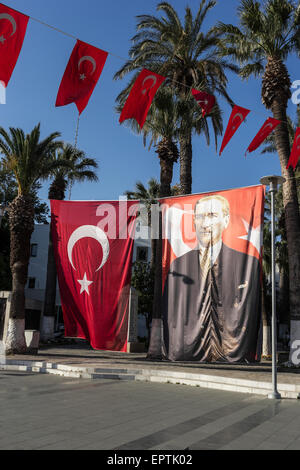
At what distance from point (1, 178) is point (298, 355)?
31303 mm

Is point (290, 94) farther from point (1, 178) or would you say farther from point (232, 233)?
point (1, 178)

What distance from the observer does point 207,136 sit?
23.8 m

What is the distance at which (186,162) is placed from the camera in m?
21.1

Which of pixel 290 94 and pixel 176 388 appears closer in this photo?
pixel 176 388

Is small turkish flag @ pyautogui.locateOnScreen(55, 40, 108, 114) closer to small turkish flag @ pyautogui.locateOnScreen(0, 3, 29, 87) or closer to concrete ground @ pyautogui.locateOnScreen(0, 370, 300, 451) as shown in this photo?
small turkish flag @ pyautogui.locateOnScreen(0, 3, 29, 87)

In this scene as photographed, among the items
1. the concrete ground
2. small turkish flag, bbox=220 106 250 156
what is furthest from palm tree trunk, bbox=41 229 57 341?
small turkish flag, bbox=220 106 250 156

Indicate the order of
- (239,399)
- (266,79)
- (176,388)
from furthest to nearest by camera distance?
(266,79) → (176,388) → (239,399)

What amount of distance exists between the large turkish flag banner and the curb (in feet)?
3.34

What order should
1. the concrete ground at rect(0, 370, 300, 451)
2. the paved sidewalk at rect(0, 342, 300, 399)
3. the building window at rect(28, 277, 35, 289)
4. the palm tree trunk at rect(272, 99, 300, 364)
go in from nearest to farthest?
the concrete ground at rect(0, 370, 300, 451), the paved sidewalk at rect(0, 342, 300, 399), the palm tree trunk at rect(272, 99, 300, 364), the building window at rect(28, 277, 35, 289)

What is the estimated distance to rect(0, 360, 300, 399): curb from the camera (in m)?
11.1

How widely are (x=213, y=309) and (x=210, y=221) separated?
2934 millimetres

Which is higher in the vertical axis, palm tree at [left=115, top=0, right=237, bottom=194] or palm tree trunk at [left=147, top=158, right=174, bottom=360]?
palm tree at [left=115, top=0, right=237, bottom=194]

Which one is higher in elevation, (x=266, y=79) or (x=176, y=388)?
(x=266, y=79)
